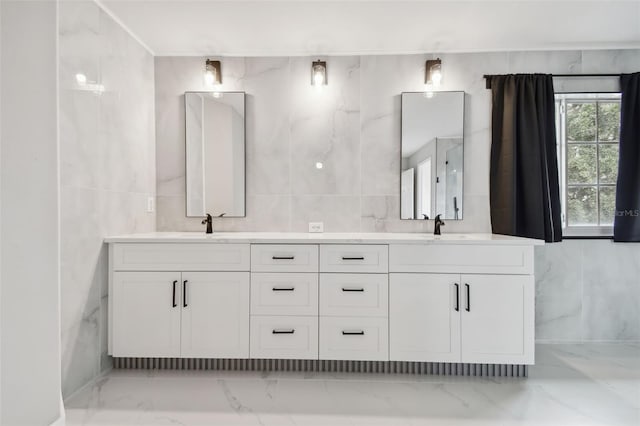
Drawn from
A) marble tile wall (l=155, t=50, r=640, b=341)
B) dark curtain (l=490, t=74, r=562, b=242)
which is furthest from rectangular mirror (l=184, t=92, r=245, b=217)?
dark curtain (l=490, t=74, r=562, b=242)

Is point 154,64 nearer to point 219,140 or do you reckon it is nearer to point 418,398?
point 219,140

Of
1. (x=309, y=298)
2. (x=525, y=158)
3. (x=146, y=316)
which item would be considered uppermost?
(x=525, y=158)

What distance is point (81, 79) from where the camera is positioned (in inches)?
82.2

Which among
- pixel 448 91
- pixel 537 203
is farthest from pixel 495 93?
pixel 537 203

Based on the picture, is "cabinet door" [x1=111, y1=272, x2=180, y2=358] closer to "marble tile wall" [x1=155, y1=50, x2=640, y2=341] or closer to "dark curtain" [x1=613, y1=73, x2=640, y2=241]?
"marble tile wall" [x1=155, y1=50, x2=640, y2=341]

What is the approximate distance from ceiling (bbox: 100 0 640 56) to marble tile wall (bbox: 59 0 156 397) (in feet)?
0.92

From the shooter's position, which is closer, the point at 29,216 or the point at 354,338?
the point at 29,216

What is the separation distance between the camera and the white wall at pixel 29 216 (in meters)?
0.31

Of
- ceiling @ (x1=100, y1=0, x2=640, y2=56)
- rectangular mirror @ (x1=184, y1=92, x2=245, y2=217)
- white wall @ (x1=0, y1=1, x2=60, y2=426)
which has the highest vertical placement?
ceiling @ (x1=100, y1=0, x2=640, y2=56)

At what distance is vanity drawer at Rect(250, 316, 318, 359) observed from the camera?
2.25 m

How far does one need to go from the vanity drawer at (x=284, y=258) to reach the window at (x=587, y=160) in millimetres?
2144

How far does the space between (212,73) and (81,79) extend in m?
0.99

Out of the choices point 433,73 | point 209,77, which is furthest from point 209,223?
point 433,73

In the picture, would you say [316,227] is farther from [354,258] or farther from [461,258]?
[461,258]
